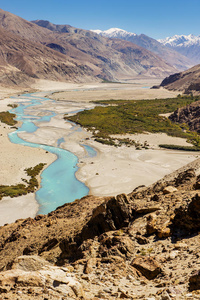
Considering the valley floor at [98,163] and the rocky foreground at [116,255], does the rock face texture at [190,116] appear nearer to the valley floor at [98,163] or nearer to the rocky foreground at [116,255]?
the valley floor at [98,163]

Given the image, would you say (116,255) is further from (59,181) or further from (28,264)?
(59,181)

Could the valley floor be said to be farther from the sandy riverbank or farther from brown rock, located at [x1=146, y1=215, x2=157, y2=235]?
brown rock, located at [x1=146, y1=215, x2=157, y2=235]

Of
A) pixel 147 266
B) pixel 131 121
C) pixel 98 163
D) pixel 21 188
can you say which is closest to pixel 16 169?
pixel 21 188

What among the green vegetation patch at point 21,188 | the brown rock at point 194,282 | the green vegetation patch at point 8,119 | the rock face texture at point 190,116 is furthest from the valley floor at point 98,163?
the brown rock at point 194,282


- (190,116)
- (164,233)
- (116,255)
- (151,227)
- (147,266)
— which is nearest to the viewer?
(147,266)

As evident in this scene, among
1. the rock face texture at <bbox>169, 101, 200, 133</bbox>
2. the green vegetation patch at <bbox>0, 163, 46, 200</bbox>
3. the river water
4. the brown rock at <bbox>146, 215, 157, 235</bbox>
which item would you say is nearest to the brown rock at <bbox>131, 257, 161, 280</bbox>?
the brown rock at <bbox>146, 215, 157, 235</bbox>
